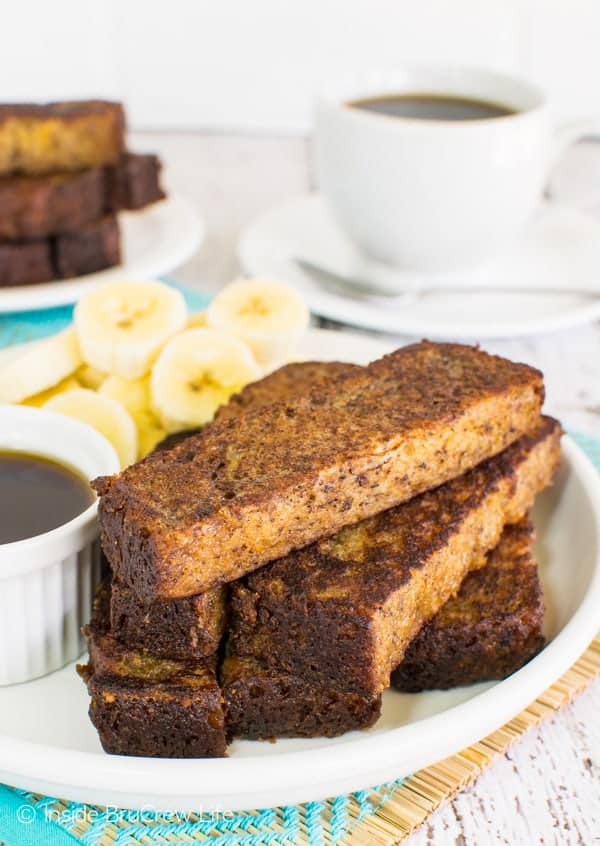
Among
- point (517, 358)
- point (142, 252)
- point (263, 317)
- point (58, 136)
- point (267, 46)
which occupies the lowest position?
point (517, 358)

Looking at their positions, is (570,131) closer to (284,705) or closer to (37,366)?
(37,366)

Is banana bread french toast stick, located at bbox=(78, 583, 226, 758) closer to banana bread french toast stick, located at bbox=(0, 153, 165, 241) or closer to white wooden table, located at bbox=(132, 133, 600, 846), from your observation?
white wooden table, located at bbox=(132, 133, 600, 846)

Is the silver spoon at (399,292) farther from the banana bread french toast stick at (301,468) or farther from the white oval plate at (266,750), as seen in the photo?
the white oval plate at (266,750)

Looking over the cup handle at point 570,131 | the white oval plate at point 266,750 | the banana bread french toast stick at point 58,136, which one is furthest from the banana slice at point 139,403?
the cup handle at point 570,131

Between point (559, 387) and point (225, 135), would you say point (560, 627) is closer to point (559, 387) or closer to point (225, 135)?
point (559, 387)

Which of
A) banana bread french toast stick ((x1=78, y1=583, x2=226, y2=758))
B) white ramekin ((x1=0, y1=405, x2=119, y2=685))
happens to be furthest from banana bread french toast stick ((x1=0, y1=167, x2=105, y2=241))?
banana bread french toast stick ((x1=78, y1=583, x2=226, y2=758))

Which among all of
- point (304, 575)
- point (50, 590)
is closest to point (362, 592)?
point (304, 575)
